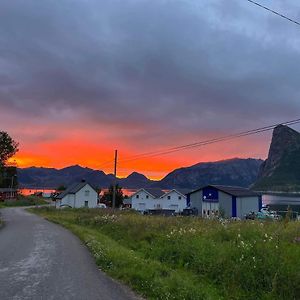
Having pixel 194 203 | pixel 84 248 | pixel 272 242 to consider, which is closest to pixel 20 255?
pixel 84 248

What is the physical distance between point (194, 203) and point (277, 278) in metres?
71.1

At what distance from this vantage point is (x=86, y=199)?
10475 centimetres

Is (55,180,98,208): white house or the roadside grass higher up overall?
(55,180,98,208): white house

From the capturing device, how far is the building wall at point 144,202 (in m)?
106

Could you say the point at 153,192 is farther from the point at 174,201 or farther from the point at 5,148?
the point at 5,148

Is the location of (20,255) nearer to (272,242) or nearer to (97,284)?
(97,284)

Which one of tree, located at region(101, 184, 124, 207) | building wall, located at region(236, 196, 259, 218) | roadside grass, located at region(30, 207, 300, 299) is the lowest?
roadside grass, located at region(30, 207, 300, 299)

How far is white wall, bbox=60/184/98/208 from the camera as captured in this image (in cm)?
10350

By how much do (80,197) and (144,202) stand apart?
612 inches

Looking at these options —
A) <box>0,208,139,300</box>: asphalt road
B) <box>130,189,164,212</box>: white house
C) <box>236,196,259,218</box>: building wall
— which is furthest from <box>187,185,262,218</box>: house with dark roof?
<box>0,208,139,300</box>: asphalt road

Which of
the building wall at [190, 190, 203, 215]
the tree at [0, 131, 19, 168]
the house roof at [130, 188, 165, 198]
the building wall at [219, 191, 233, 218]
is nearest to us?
the tree at [0, 131, 19, 168]

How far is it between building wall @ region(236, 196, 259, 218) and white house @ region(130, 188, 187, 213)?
99.9 feet

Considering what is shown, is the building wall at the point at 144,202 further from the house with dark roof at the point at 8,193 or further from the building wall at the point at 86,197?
the house with dark roof at the point at 8,193

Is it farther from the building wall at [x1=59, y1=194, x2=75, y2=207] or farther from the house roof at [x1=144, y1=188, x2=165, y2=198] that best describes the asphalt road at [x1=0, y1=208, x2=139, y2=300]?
the house roof at [x1=144, y1=188, x2=165, y2=198]
